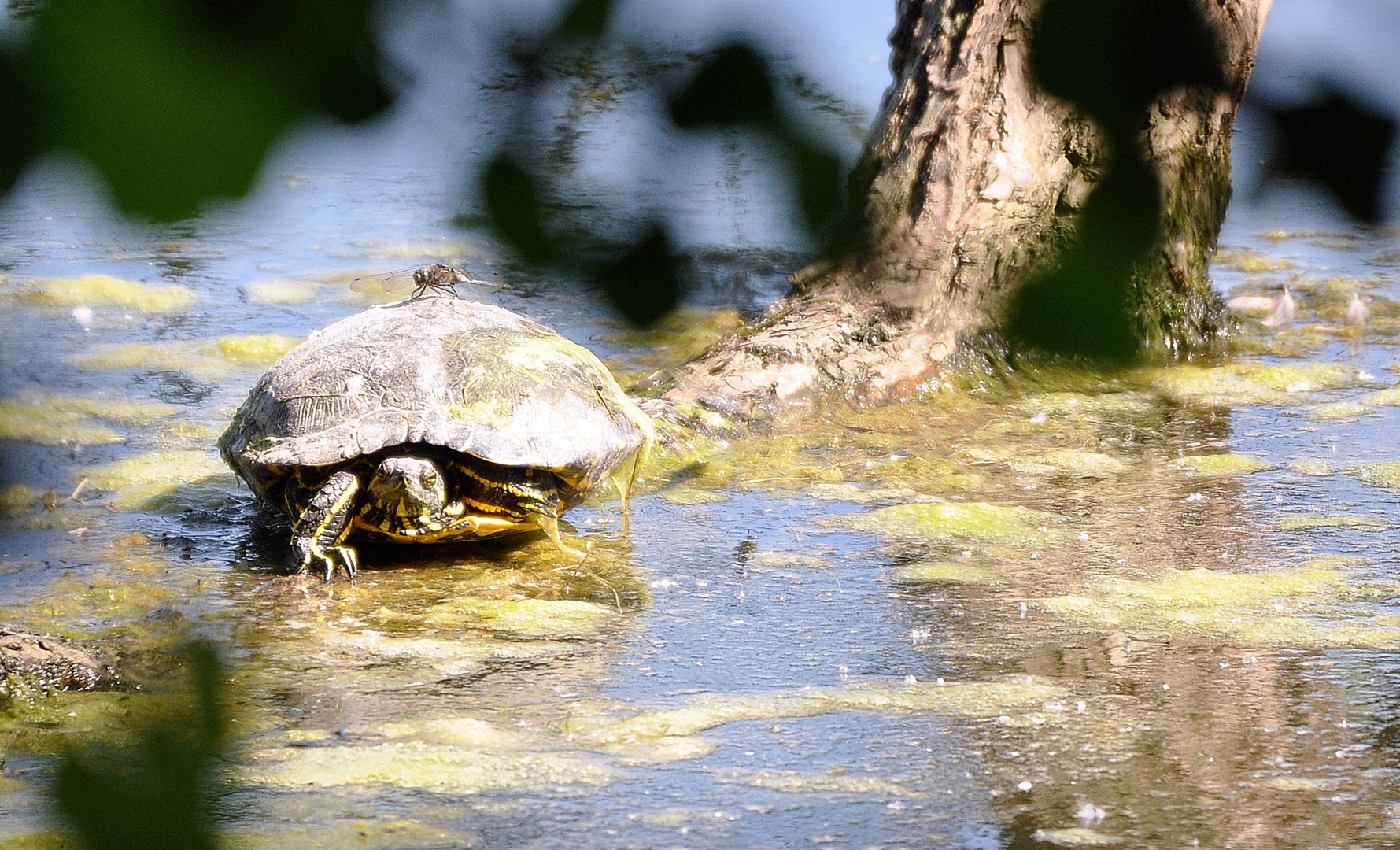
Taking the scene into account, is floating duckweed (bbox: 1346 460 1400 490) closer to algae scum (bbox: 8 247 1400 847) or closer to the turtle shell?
algae scum (bbox: 8 247 1400 847)

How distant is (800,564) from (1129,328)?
157 inches

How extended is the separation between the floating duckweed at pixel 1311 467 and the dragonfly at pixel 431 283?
11.7 feet

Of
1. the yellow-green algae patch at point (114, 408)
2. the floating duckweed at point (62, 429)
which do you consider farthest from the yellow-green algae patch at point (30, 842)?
the yellow-green algae patch at point (114, 408)

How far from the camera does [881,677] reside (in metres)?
3.97

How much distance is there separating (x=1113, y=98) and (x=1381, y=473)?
5843mm

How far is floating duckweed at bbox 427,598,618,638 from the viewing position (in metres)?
4.33

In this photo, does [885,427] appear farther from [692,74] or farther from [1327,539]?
[692,74]

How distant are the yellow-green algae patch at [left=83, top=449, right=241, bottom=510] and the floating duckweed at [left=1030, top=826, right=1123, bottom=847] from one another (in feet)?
12.3

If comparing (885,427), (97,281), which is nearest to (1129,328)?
(885,427)

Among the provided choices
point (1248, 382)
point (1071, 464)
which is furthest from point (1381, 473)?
point (1248, 382)

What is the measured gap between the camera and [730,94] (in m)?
0.82

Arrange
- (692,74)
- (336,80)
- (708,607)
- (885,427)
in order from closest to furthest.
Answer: (336,80) < (692,74) < (708,607) < (885,427)

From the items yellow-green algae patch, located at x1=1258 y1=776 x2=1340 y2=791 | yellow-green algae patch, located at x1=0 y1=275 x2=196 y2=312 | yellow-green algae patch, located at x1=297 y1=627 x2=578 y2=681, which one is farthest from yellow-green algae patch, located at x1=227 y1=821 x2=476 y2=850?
yellow-green algae patch, located at x1=0 y1=275 x2=196 y2=312

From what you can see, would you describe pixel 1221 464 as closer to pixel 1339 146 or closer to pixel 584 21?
pixel 1339 146
